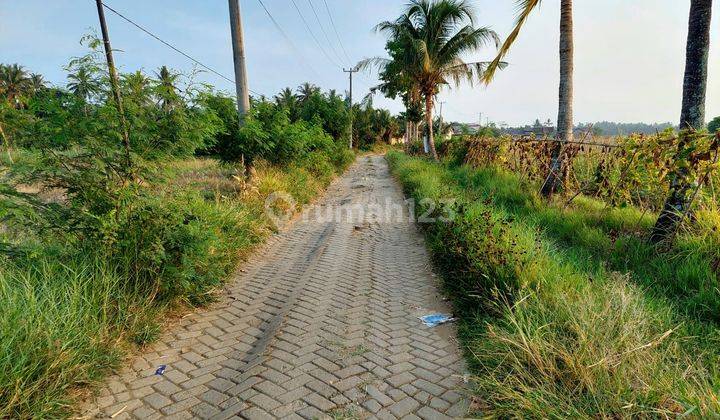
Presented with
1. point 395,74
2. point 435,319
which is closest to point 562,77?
point 435,319

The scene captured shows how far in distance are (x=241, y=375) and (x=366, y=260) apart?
327cm

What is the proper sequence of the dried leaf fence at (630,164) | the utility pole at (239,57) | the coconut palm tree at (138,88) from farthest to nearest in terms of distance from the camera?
the utility pole at (239,57), the dried leaf fence at (630,164), the coconut palm tree at (138,88)

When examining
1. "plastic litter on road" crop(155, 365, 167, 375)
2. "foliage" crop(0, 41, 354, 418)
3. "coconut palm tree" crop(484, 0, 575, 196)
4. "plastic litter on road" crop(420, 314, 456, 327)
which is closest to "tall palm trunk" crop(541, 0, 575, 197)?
"coconut palm tree" crop(484, 0, 575, 196)

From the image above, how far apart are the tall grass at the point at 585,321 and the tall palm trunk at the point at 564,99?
87.9 inches

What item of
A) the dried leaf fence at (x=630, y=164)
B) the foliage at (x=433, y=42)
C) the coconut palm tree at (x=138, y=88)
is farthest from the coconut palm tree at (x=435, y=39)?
the coconut palm tree at (x=138, y=88)

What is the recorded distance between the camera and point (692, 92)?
A: 509cm

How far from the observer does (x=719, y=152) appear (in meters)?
4.49

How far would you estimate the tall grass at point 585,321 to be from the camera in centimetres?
223

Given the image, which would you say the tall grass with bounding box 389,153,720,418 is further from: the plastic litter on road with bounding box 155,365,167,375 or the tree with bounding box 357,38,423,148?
the tree with bounding box 357,38,423,148

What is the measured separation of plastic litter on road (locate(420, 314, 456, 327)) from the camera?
387 cm

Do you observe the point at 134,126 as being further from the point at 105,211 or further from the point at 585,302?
the point at 585,302

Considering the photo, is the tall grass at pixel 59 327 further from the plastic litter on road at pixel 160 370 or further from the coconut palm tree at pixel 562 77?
the coconut palm tree at pixel 562 77

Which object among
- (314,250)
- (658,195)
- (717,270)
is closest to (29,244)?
(314,250)

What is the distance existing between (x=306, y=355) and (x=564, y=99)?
7.51 meters
